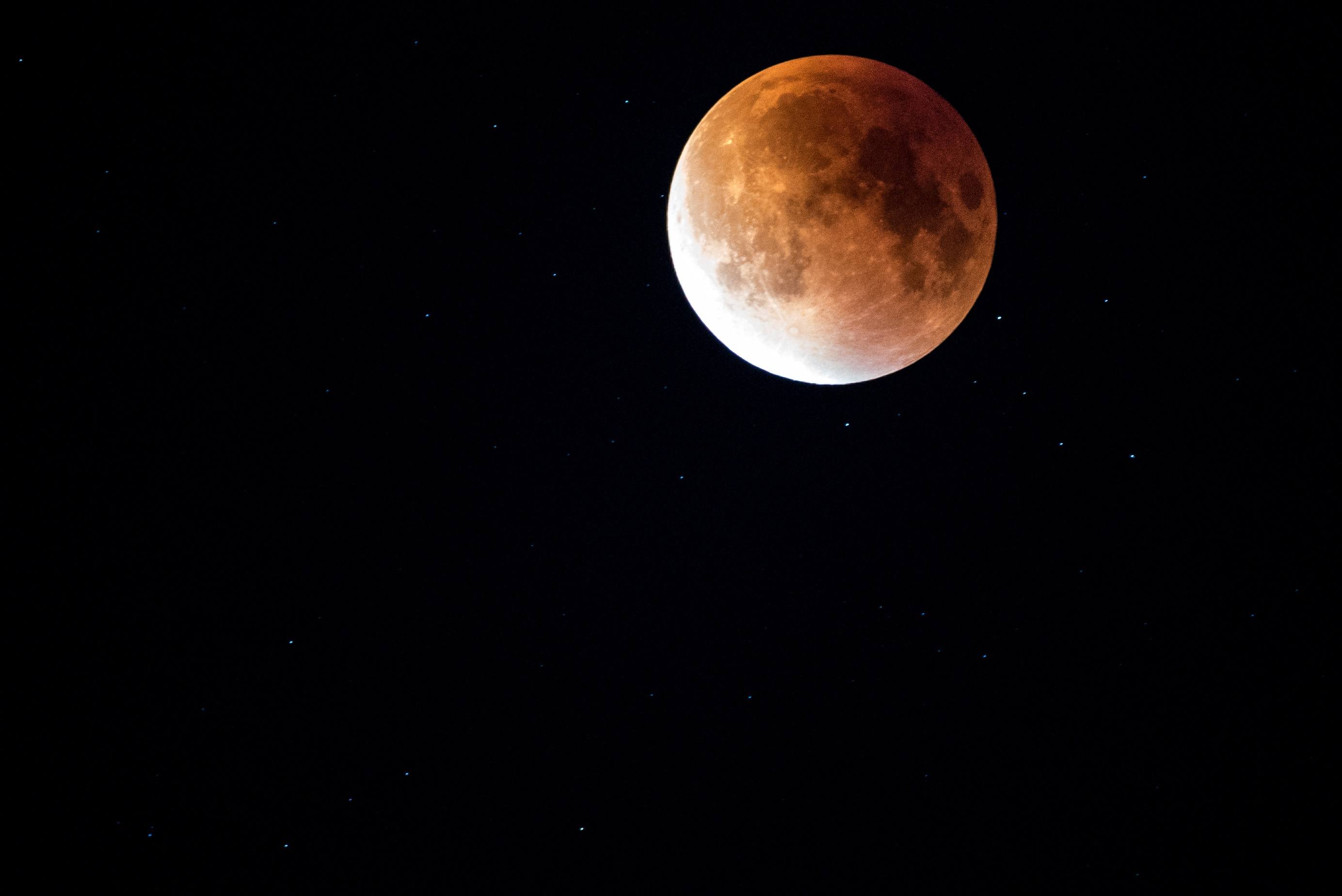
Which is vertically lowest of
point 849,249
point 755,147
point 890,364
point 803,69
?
point 890,364

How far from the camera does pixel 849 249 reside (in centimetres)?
312

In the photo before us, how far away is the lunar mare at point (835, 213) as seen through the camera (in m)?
3.08

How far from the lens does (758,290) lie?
10.9 ft

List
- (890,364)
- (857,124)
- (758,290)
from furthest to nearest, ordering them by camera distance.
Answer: (890,364)
(758,290)
(857,124)

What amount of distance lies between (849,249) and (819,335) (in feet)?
1.36

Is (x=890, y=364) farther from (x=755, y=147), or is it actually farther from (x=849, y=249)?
(x=755, y=147)

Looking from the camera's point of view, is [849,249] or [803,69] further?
[803,69]

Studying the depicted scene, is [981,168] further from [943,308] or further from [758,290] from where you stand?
[758,290]

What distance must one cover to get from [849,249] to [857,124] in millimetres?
521

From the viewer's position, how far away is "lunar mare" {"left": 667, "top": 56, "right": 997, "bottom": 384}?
3.08 metres

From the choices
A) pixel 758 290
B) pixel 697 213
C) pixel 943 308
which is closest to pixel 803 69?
pixel 697 213

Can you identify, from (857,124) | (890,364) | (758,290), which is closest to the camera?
(857,124)

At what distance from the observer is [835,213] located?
10.1ft

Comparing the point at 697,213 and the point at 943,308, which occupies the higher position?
the point at 697,213
